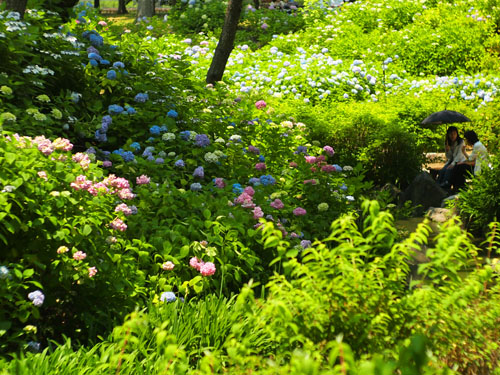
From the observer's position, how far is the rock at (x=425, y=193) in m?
8.17

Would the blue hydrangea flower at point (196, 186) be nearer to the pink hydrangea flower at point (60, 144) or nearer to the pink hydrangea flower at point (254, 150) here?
the pink hydrangea flower at point (254, 150)

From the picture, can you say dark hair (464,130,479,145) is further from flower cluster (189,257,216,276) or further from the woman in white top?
flower cluster (189,257,216,276)

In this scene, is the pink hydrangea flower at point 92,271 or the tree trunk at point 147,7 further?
the tree trunk at point 147,7

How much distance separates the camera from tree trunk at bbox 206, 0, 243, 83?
8742 mm

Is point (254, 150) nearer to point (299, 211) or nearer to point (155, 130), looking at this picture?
point (155, 130)

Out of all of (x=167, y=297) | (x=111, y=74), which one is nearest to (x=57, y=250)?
(x=167, y=297)

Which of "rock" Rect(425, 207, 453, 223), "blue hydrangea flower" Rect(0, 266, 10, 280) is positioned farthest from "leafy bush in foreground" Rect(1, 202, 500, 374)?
"rock" Rect(425, 207, 453, 223)

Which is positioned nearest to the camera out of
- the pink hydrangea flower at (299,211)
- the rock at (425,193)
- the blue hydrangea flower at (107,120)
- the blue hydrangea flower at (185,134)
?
the pink hydrangea flower at (299,211)

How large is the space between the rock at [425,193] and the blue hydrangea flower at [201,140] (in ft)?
11.7

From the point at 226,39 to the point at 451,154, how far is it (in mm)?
3892

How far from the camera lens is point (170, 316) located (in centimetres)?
352

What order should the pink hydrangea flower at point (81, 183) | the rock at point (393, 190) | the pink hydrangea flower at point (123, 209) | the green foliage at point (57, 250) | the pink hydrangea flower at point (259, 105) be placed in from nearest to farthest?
the green foliage at point (57, 250), the pink hydrangea flower at point (81, 183), the pink hydrangea flower at point (123, 209), the pink hydrangea flower at point (259, 105), the rock at point (393, 190)

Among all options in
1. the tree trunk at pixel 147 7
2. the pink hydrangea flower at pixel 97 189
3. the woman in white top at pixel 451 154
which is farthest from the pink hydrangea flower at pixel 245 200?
the tree trunk at pixel 147 7

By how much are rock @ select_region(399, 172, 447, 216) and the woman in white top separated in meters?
0.62
